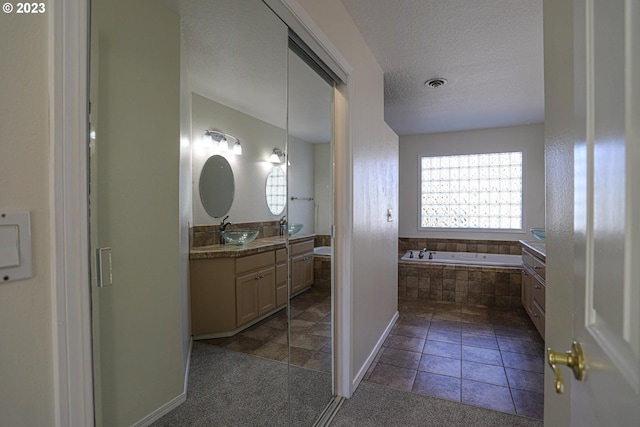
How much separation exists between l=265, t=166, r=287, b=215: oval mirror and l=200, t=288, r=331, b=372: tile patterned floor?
0.60 m

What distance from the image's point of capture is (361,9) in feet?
6.75

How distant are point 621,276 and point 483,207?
5205 mm

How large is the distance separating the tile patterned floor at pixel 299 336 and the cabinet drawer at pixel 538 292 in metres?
2.10

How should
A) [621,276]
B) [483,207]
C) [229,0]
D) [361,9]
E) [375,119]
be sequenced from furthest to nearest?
[483,207] → [375,119] → [361,9] → [229,0] → [621,276]

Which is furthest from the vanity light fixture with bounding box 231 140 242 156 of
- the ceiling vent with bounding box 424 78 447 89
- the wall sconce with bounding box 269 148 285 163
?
the ceiling vent with bounding box 424 78 447 89

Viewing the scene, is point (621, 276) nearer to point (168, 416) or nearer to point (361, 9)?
point (168, 416)

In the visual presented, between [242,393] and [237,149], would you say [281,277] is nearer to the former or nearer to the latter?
[242,393]

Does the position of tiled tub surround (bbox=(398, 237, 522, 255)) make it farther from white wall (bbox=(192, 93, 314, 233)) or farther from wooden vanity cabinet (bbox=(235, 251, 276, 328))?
wooden vanity cabinet (bbox=(235, 251, 276, 328))

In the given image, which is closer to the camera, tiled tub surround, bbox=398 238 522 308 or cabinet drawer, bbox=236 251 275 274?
cabinet drawer, bbox=236 251 275 274

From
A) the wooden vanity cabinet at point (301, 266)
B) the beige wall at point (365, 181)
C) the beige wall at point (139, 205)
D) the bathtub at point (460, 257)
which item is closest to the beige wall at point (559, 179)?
the beige wall at point (365, 181)

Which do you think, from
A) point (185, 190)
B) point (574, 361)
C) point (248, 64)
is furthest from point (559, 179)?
point (248, 64)

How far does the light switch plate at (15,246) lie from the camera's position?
0.51m

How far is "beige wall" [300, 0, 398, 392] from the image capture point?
2060 millimetres

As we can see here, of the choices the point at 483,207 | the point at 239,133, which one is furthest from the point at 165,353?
the point at 483,207
